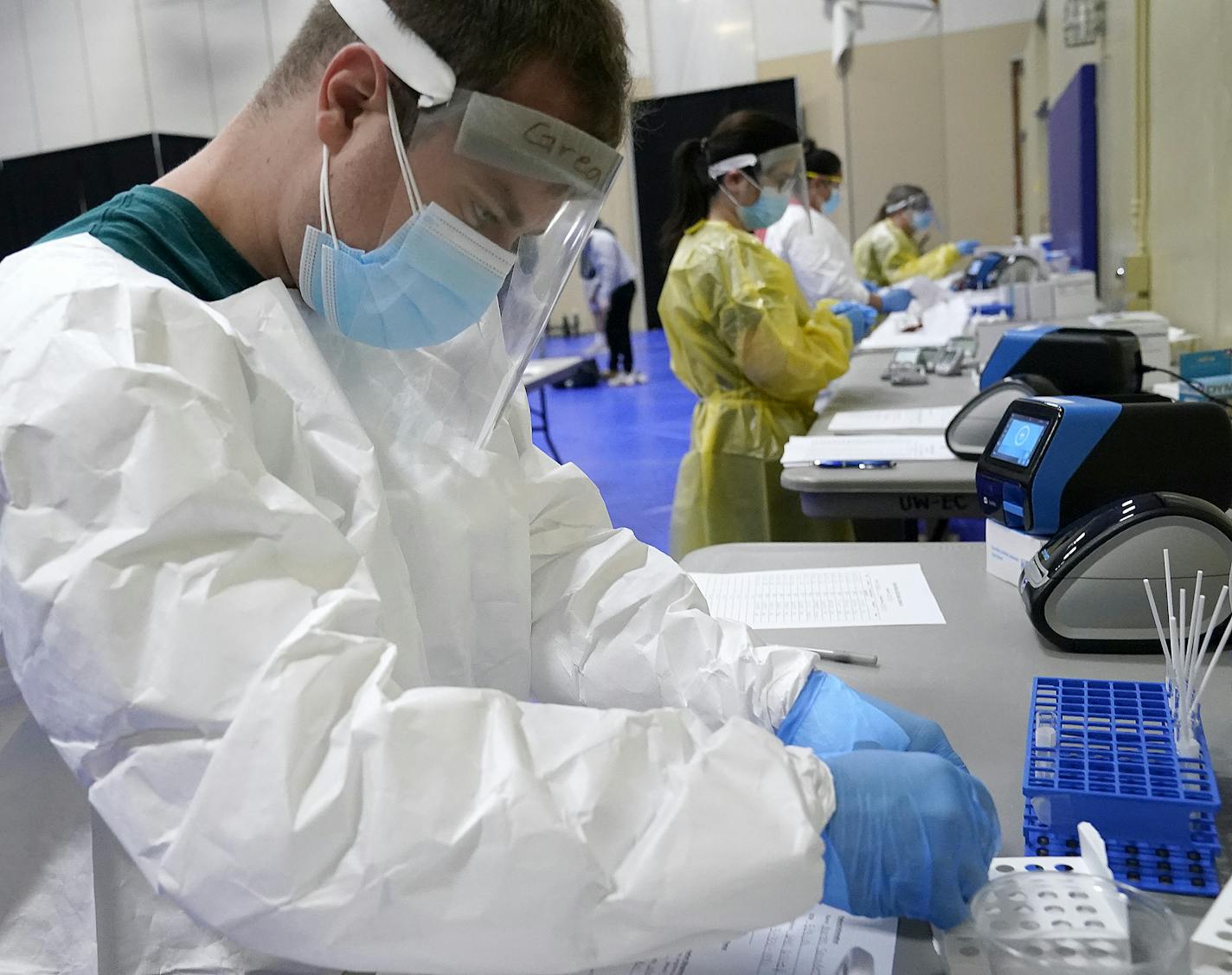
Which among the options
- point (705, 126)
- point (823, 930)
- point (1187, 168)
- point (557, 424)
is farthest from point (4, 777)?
point (705, 126)

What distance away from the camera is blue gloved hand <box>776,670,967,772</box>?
0.90 m

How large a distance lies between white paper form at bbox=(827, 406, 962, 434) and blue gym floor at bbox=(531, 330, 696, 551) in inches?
40.1

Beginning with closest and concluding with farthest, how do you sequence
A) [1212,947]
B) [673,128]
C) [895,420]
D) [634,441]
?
[1212,947]
[895,420]
[634,441]
[673,128]

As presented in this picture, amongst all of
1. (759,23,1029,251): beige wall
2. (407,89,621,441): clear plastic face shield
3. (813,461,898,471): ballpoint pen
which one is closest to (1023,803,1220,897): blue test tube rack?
Answer: (407,89,621,441): clear plastic face shield

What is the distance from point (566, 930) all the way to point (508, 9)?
0.64m

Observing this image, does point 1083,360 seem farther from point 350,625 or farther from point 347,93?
point 350,625

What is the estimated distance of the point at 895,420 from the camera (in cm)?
240

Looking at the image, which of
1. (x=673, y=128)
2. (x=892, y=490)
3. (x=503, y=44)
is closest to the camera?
(x=503, y=44)

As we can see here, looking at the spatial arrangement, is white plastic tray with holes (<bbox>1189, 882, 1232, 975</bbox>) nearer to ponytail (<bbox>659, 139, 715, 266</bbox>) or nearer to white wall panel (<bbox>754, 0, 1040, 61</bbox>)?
ponytail (<bbox>659, 139, 715, 266</bbox>)

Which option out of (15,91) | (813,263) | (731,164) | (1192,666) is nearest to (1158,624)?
(1192,666)

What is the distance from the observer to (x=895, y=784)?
718mm

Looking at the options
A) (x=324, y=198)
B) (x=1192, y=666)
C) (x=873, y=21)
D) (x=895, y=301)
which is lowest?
(x=1192, y=666)

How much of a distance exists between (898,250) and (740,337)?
4820 mm

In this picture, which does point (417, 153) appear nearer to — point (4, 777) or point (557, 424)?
point (4, 777)
